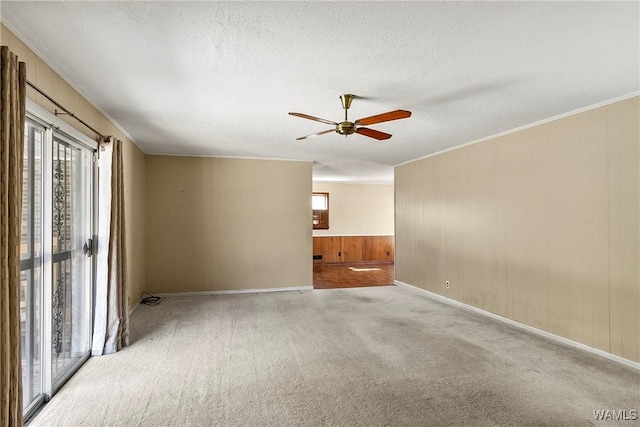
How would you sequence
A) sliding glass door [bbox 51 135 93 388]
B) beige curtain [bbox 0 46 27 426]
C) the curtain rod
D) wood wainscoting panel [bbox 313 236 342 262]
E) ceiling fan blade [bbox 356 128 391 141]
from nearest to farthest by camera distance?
beige curtain [bbox 0 46 27 426] < the curtain rod < sliding glass door [bbox 51 135 93 388] < ceiling fan blade [bbox 356 128 391 141] < wood wainscoting panel [bbox 313 236 342 262]

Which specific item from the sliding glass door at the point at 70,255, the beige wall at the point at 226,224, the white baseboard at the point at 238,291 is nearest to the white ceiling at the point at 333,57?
the sliding glass door at the point at 70,255

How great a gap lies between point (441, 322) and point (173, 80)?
151 inches

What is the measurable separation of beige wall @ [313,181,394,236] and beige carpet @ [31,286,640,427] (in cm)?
553

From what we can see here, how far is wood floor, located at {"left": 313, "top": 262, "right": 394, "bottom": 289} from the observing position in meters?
6.73

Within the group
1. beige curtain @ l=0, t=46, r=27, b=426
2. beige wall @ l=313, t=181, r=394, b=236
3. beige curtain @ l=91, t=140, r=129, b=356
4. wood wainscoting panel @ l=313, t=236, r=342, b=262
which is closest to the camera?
beige curtain @ l=0, t=46, r=27, b=426

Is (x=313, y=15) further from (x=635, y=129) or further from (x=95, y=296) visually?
(x=95, y=296)

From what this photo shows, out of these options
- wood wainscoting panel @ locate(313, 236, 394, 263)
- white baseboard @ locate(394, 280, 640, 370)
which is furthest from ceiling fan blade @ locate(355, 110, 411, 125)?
wood wainscoting panel @ locate(313, 236, 394, 263)

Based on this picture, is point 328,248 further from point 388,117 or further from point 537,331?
point 388,117

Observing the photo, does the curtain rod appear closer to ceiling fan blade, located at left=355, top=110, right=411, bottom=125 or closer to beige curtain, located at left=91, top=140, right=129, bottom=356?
beige curtain, located at left=91, top=140, right=129, bottom=356

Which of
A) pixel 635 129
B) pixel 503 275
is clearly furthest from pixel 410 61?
pixel 503 275

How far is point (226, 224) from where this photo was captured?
19.1 feet

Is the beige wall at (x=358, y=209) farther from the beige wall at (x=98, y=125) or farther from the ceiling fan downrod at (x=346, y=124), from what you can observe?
the ceiling fan downrod at (x=346, y=124)

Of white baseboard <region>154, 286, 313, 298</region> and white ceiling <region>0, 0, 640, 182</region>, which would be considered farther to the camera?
white baseboard <region>154, 286, 313, 298</region>

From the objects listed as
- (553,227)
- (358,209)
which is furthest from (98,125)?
(358,209)
